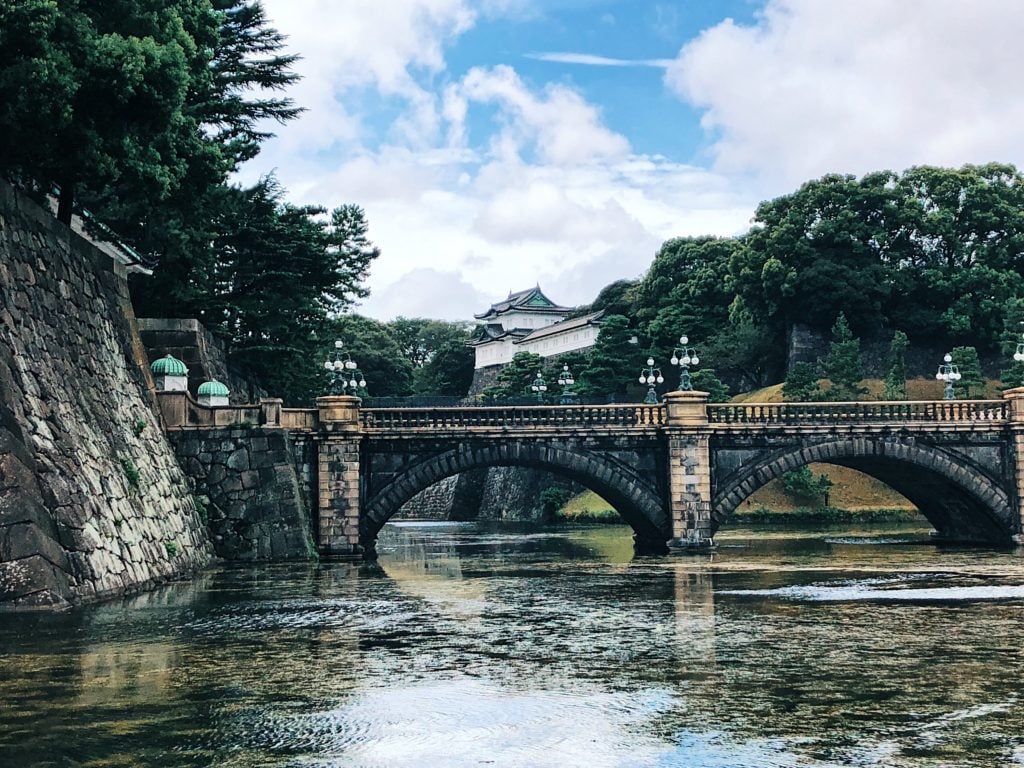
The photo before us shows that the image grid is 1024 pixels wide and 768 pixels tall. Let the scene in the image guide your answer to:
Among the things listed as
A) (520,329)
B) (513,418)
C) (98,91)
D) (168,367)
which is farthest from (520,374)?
(98,91)

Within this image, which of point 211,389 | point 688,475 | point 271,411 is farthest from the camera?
point 688,475

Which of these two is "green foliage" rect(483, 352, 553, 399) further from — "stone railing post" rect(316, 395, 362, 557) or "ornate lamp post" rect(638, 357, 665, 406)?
"stone railing post" rect(316, 395, 362, 557)

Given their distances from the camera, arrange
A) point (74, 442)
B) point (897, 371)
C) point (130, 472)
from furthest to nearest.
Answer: point (897, 371)
point (130, 472)
point (74, 442)

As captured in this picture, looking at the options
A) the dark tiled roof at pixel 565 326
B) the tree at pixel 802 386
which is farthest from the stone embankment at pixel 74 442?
the dark tiled roof at pixel 565 326

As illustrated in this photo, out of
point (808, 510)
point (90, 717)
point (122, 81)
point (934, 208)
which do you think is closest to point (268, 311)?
point (122, 81)

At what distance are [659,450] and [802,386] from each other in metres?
38.2

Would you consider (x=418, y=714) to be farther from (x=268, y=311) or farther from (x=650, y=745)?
(x=268, y=311)

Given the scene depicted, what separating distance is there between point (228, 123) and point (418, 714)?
44.6 meters

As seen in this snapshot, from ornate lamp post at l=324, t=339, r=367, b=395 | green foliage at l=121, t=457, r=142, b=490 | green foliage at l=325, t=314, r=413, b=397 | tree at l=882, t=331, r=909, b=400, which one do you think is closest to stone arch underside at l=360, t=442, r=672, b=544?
ornate lamp post at l=324, t=339, r=367, b=395

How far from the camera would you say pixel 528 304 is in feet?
449

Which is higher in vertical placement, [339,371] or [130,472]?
[339,371]

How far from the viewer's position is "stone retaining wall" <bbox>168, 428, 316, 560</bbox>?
40.2 m

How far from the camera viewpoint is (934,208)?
8850 centimetres

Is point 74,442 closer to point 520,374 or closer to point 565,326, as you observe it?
point 520,374
